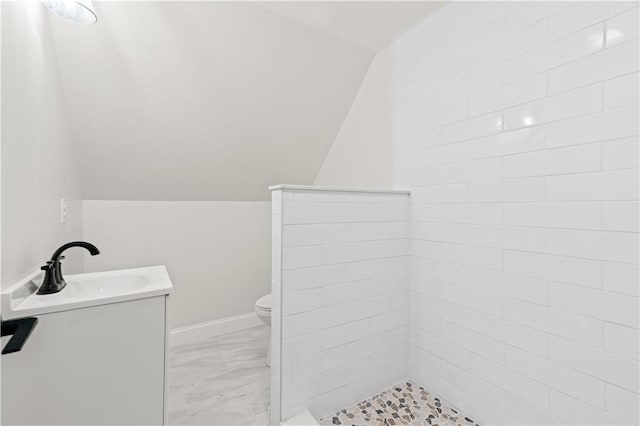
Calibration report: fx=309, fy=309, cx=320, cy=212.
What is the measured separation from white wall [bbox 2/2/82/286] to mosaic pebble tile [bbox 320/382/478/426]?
5.21 ft

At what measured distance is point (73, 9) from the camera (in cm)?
128

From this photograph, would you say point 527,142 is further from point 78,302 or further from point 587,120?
point 78,302

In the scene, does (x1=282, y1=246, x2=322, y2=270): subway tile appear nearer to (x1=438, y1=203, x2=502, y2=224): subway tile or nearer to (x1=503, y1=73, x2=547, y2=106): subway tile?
(x1=438, y1=203, x2=502, y2=224): subway tile

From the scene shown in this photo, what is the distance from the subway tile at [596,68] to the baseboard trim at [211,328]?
282 cm

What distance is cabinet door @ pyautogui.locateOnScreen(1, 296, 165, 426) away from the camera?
105 centimetres

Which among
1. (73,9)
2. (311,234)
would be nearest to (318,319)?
(311,234)

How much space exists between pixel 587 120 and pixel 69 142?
8.89 feet

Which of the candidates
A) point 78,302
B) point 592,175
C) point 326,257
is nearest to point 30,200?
point 78,302

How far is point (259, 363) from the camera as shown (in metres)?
2.29

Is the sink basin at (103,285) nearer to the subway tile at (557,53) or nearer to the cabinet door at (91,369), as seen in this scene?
the cabinet door at (91,369)

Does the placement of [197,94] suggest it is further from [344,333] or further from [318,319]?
[344,333]

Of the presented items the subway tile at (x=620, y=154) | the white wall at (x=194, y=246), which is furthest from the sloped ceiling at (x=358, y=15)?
the white wall at (x=194, y=246)

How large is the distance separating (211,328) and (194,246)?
748 mm

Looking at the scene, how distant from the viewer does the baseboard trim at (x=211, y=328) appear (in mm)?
2592
